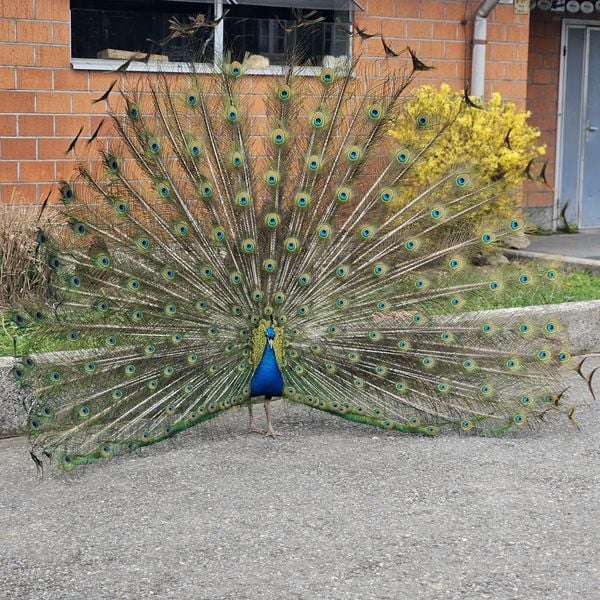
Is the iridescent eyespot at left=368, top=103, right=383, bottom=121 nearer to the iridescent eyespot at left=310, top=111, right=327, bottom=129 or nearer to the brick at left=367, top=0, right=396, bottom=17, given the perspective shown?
the iridescent eyespot at left=310, top=111, right=327, bottom=129

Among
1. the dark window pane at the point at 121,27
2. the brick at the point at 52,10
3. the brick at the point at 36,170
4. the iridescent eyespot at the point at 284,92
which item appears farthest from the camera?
the dark window pane at the point at 121,27

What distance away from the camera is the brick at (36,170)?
8.73 m

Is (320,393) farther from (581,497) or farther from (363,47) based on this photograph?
(363,47)

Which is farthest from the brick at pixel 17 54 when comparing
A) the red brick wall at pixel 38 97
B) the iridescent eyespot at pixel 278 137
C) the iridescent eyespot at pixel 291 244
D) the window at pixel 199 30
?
the iridescent eyespot at pixel 291 244

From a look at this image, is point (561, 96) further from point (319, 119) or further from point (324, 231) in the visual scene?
point (324, 231)

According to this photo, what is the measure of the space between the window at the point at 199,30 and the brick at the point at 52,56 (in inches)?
3.1

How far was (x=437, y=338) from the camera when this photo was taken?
5.69 m

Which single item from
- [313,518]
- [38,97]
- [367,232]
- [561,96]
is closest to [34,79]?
[38,97]

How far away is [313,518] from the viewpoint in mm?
4590

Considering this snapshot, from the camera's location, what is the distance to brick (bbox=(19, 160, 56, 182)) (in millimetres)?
8727

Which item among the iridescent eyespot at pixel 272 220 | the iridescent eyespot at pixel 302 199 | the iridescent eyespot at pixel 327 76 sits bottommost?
the iridescent eyespot at pixel 272 220

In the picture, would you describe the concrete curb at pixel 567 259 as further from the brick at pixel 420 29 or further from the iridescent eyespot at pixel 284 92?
the iridescent eyespot at pixel 284 92

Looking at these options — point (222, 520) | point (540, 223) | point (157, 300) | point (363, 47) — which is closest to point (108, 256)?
point (157, 300)

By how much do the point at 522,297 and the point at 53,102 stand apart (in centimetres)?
396
